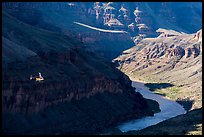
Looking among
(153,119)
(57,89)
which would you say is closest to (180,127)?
(153,119)

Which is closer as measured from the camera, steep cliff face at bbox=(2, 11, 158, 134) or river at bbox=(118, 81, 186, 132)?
steep cliff face at bbox=(2, 11, 158, 134)

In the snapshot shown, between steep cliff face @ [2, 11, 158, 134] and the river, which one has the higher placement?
steep cliff face @ [2, 11, 158, 134]

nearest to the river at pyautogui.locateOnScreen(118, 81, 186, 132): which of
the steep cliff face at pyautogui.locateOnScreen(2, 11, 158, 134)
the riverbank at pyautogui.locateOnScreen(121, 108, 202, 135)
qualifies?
the steep cliff face at pyautogui.locateOnScreen(2, 11, 158, 134)

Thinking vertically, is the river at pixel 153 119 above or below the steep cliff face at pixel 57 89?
below

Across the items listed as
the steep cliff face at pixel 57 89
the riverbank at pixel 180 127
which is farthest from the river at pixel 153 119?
the riverbank at pixel 180 127

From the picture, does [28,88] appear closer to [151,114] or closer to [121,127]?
[121,127]

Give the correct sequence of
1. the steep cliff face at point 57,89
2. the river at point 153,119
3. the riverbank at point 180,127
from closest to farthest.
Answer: the riverbank at point 180,127 → the steep cliff face at point 57,89 → the river at point 153,119

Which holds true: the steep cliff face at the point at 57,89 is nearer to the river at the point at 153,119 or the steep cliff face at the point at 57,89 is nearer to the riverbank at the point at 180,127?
the river at the point at 153,119

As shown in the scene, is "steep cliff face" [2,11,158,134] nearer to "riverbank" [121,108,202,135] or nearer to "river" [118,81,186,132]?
"river" [118,81,186,132]
